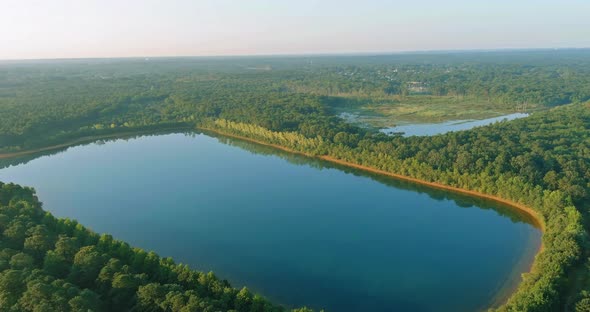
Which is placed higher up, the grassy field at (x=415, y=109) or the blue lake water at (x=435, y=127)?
the grassy field at (x=415, y=109)

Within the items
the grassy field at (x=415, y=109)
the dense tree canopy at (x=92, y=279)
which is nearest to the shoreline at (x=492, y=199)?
the dense tree canopy at (x=92, y=279)

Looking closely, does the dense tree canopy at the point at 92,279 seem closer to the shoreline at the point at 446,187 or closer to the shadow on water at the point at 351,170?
the shoreline at the point at 446,187

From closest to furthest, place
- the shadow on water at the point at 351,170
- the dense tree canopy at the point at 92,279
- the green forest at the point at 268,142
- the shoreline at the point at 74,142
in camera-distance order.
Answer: the dense tree canopy at the point at 92,279
the green forest at the point at 268,142
the shadow on water at the point at 351,170
the shoreline at the point at 74,142

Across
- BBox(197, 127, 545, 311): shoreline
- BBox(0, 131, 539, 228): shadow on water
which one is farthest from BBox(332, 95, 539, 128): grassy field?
BBox(0, 131, 539, 228): shadow on water

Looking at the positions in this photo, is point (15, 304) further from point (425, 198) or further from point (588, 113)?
point (588, 113)

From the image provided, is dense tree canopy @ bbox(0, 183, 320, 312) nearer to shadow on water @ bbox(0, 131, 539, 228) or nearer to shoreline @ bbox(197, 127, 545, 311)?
shoreline @ bbox(197, 127, 545, 311)

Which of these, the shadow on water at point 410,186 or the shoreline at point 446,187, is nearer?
the shoreline at point 446,187
